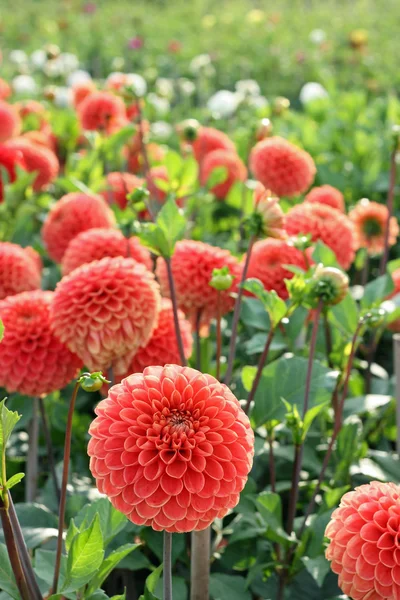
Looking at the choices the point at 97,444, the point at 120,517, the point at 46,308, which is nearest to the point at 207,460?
the point at 97,444

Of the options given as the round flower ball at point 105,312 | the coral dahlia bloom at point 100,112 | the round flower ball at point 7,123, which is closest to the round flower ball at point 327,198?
the coral dahlia bloom at point 100,112

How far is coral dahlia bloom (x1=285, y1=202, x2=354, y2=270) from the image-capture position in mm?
1684

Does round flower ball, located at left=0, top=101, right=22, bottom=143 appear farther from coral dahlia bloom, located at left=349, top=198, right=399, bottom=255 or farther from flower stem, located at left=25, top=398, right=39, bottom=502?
flower stem, located at left=25, top=398, right=39, bottom=502

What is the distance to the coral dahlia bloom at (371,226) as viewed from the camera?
1.99m

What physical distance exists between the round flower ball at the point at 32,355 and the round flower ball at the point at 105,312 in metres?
0.04

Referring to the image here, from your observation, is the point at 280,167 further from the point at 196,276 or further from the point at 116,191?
the point at 196,276

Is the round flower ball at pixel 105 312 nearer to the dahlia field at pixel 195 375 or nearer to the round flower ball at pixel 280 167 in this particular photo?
the dahlia field at pixel 195 375

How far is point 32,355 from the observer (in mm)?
1283

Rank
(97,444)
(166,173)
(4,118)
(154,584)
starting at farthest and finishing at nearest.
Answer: (4,118) → (166,173) → (154,584) → (97,444)

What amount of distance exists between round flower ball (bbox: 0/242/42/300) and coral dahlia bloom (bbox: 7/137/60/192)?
747 mm

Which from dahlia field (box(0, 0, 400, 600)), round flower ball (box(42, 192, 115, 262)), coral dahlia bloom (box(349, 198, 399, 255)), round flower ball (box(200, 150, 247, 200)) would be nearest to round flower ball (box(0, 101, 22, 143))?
dahlia field (box(0, 0, 400, 600))

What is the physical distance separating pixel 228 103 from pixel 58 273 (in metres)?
1.98

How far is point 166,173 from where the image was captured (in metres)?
2.23

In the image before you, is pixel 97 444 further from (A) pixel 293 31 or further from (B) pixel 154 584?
(A) pixel 293 31
